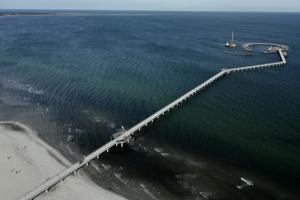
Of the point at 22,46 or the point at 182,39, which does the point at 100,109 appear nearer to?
the point at 22,46

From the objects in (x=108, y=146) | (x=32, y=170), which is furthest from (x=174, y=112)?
(x=32, y=170)

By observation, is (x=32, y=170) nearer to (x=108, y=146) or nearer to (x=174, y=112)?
(x=108, y=146)

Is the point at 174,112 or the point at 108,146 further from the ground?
the point at 174,112

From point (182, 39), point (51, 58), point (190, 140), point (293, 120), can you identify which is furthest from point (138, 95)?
point (182, 39)

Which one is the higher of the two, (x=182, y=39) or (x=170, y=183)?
(x=182, y=39)

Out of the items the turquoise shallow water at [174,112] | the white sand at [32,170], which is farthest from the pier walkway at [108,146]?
the turquoise shallow water at [174,112]
